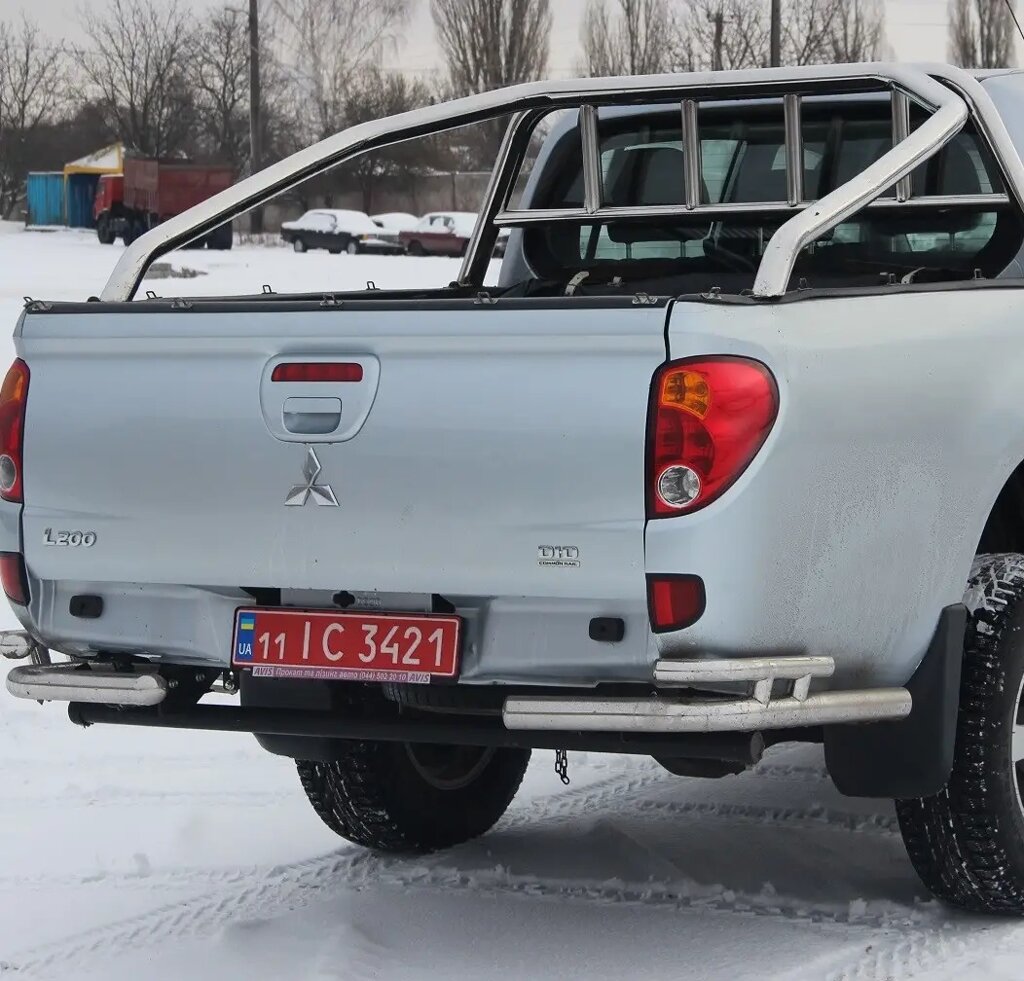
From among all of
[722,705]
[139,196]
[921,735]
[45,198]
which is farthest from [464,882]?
[45,198]

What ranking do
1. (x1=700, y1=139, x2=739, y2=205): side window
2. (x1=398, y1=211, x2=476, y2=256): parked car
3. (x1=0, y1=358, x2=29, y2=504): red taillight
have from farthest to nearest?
(x1=398, y1=211, x2=476, y2=256): parked car
(x1=700, y1=139, x2=739, y2=205): side window
(x1=0, y1=358, x2=29, y2=504): red taillight

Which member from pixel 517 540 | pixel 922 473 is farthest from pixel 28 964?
pixel 922 473

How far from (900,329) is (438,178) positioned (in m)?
60.4

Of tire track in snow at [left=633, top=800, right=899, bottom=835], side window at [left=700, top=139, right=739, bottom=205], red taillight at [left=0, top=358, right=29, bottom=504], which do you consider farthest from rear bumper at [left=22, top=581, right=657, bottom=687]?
side window at [left=700, top=139, right=739, bottom=205]

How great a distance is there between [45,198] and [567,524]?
55719 mm

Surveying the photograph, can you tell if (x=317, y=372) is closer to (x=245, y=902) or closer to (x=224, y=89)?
(x=245, y=902)

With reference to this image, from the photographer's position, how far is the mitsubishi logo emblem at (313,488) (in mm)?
3463

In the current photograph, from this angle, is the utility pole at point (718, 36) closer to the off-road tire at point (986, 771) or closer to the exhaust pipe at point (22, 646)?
the off-road tire at point (986, 771)

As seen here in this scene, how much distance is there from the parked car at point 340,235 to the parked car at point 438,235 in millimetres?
337

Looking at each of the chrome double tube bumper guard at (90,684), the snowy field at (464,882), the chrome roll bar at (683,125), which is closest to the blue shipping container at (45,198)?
the snowy field at (464,882)

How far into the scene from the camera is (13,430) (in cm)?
371

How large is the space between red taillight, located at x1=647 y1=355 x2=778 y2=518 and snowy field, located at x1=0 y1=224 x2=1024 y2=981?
3.51ft

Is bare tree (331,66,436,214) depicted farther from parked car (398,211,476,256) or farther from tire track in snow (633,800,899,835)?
tire track in snow (633,800,899,835)

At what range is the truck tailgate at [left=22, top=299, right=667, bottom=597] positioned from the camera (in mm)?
3264
